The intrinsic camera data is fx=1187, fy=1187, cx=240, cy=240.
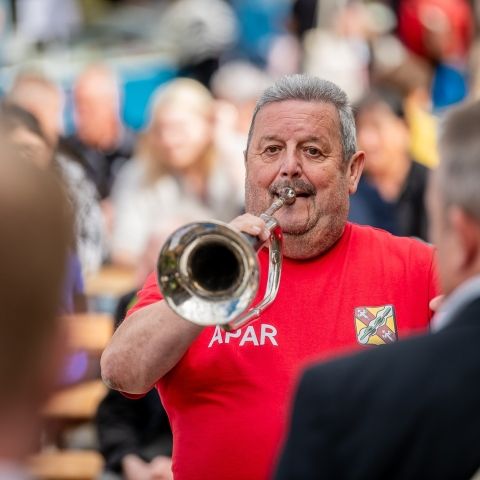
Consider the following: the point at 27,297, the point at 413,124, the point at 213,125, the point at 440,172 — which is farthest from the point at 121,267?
the point at 27,297

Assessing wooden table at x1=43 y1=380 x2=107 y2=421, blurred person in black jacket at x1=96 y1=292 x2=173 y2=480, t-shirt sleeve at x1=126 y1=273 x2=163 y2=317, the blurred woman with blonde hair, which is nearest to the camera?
t-shirt sleeve at x1=126 y1=273 x2=163 y2=317

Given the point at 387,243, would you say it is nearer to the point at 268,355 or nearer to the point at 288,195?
the point at 288,195

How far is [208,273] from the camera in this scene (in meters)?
3.37

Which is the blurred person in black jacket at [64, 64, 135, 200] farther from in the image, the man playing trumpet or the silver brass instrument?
the silver brass instrument

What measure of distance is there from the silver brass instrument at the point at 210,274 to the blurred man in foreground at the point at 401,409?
96 centimetres

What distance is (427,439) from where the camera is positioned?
85.7 inches

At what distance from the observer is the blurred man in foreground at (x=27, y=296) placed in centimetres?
146

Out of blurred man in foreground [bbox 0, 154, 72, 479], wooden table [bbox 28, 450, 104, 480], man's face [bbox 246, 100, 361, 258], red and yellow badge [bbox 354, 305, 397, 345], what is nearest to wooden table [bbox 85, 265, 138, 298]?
wooden table [bbox 28, 450, 104, 480]

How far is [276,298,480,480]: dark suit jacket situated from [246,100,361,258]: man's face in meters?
1.42

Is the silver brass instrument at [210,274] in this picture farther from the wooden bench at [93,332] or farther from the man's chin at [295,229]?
the wooden bench at [93,332]

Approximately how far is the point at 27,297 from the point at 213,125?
7.00 meters

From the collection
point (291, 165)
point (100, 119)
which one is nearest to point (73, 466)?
point (291, 165)

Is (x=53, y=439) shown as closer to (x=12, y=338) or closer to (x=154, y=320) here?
(x=154, y=320)

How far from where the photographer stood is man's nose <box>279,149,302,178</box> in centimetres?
365
